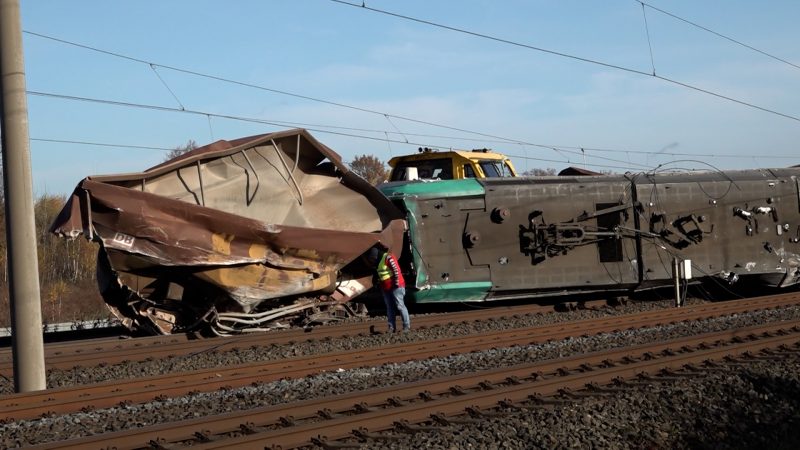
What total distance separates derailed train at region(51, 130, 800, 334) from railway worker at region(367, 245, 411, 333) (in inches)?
27.8

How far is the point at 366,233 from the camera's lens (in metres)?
15.6

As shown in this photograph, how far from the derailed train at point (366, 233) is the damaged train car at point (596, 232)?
0.10 ft

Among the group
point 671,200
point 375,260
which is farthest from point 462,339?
point 671,200

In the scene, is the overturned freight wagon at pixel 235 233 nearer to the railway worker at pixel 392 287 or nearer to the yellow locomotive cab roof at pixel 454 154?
the railway worker at pixel 392 287

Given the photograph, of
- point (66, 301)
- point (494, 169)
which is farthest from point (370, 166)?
point (494, 169)

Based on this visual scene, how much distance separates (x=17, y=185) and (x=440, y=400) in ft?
18.9

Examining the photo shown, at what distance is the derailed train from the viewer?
13.7m

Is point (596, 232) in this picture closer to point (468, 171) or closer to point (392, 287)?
point (468, 171)

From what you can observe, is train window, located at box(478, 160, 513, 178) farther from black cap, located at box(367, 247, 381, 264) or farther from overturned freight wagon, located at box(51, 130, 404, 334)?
black cap, located at box(367, 247, 381, 264)

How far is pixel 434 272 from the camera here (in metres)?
16.4

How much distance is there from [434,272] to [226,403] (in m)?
7.85

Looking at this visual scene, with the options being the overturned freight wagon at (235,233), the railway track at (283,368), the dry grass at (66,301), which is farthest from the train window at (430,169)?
the dry grass at (66,301)

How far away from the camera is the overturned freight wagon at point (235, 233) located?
1329 centimetres

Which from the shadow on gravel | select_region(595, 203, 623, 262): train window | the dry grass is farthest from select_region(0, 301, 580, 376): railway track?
the dry grass
